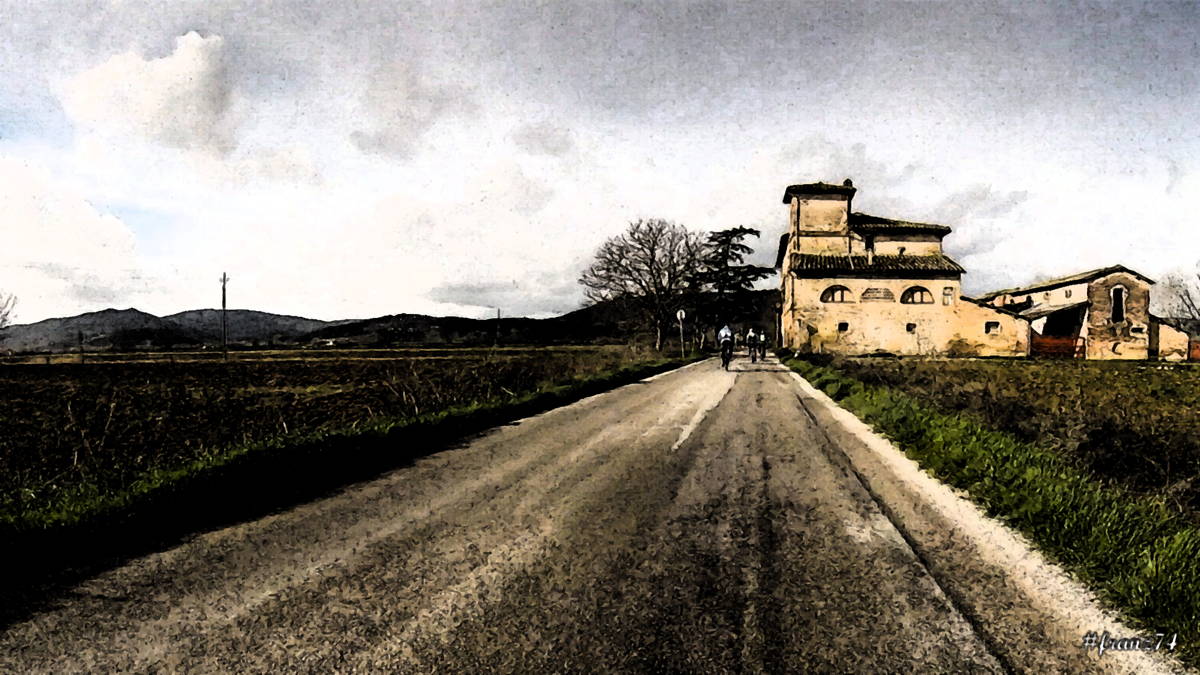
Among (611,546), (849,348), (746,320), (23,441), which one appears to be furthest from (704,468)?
(746,320)

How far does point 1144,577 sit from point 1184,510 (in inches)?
89.7

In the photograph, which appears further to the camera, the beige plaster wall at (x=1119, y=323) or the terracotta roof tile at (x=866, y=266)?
the terracotta roof tile at (x=866, y=266)

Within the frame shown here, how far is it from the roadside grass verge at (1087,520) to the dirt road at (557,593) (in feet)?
2.14

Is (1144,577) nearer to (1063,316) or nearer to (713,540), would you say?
(713,540)

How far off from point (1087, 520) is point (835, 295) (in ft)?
140

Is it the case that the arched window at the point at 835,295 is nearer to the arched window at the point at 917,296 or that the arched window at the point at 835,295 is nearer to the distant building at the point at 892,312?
the distant building at the point at 892,312

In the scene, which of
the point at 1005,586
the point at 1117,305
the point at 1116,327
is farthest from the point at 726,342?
the point at 1117,305

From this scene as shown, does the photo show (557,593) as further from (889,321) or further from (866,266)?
(866,266)

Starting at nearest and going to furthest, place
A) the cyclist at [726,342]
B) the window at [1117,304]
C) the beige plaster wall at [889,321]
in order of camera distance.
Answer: the cyclist at [726,342] < the beige plaster wall at [889,321] < the window at [1117,304]

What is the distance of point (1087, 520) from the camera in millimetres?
4570

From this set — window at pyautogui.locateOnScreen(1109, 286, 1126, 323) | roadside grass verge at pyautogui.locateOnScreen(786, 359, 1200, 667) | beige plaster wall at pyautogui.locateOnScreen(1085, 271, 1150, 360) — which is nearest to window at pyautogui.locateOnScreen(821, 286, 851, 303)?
beige plaster wall at pyautogui.locateOnScreen(1085, 271, 1150, 360)

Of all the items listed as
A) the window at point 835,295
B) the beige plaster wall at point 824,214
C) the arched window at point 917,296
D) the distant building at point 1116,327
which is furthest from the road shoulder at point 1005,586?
the distant building at point 1116,327

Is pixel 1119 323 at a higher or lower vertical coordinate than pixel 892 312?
lower

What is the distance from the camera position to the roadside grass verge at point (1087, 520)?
3.39 metres
